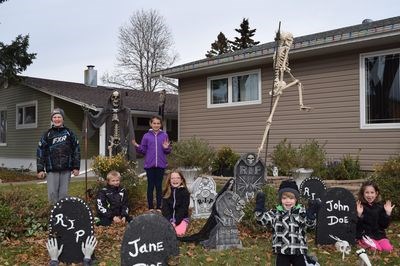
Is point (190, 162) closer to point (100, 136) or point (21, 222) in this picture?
point (21, 222)

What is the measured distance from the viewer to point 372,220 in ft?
20.6

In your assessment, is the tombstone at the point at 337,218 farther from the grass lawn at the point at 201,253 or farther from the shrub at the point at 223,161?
the shrub at the point at 223,161

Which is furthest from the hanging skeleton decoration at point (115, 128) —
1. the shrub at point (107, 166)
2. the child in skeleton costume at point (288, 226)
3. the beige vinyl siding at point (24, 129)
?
the beige vinyl siding at point (24, 129)

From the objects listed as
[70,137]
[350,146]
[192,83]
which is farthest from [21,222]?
[192,83]

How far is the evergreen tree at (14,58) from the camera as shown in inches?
672

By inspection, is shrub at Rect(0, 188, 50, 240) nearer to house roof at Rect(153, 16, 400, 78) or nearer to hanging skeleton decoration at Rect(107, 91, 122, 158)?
hanging skeleton decoration at Rect(107, 91, 122, 158)

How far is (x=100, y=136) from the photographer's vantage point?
658 inches

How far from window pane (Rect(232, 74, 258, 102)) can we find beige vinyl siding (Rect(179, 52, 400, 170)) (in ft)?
0.94

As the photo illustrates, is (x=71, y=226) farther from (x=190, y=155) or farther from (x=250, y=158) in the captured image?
(x=190, y=155)

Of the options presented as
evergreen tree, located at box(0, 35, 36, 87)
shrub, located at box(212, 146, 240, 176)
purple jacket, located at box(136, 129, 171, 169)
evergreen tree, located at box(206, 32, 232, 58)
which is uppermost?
evergreen tree, located at box(206, 32, 232, 58)

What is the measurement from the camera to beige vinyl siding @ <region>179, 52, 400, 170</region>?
1125 cm

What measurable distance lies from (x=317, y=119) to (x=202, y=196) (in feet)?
16.8

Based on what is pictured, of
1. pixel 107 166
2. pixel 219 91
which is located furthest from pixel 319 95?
pixel 107 166

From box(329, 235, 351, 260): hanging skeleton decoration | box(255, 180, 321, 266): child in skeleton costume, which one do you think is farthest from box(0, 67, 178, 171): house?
box(255, 180, 321, 266): child in skeleton costume
